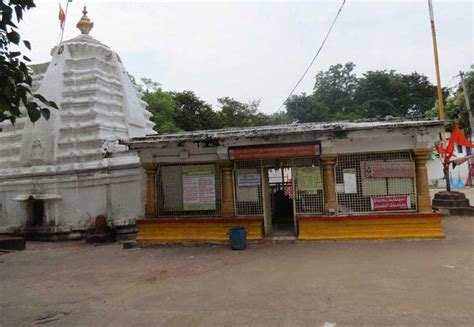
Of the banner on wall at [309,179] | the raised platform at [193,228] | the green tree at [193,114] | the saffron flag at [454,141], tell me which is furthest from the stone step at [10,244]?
the green tree at [193,114]

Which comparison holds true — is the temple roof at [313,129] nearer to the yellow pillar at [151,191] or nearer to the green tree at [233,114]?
the yellow pillar at [151,191]

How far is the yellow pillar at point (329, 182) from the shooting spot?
31.3 ft

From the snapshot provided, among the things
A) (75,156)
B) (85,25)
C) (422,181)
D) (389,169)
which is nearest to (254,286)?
(389,169)

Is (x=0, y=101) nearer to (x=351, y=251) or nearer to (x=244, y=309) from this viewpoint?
(x=244, y=309)

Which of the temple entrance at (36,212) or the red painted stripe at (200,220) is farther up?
the temple entrance at (36,212)

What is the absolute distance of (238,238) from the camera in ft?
29.5

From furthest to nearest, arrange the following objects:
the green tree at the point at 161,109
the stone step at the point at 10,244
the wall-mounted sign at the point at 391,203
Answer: the green tree at the point at 161,109, the stone step at the point at 10,244, the wall-mounted sign at the point at 391,203

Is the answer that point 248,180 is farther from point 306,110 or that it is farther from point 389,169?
point 306,110

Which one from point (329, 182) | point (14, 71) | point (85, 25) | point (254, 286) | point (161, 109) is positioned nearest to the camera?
point (14, 71)

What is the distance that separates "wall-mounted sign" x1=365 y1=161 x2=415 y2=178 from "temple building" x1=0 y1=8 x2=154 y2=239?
8.00 metres

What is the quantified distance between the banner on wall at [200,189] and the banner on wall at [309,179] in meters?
2.49

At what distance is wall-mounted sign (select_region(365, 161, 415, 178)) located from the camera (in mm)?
9422

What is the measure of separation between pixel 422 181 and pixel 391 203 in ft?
3.21

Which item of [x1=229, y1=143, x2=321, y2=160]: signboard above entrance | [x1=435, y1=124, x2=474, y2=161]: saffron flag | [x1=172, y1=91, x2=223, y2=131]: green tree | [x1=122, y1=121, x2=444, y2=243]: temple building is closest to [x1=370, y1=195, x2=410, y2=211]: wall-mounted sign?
[x1=122, y1=121, x2=444, y2=243]: temple building
